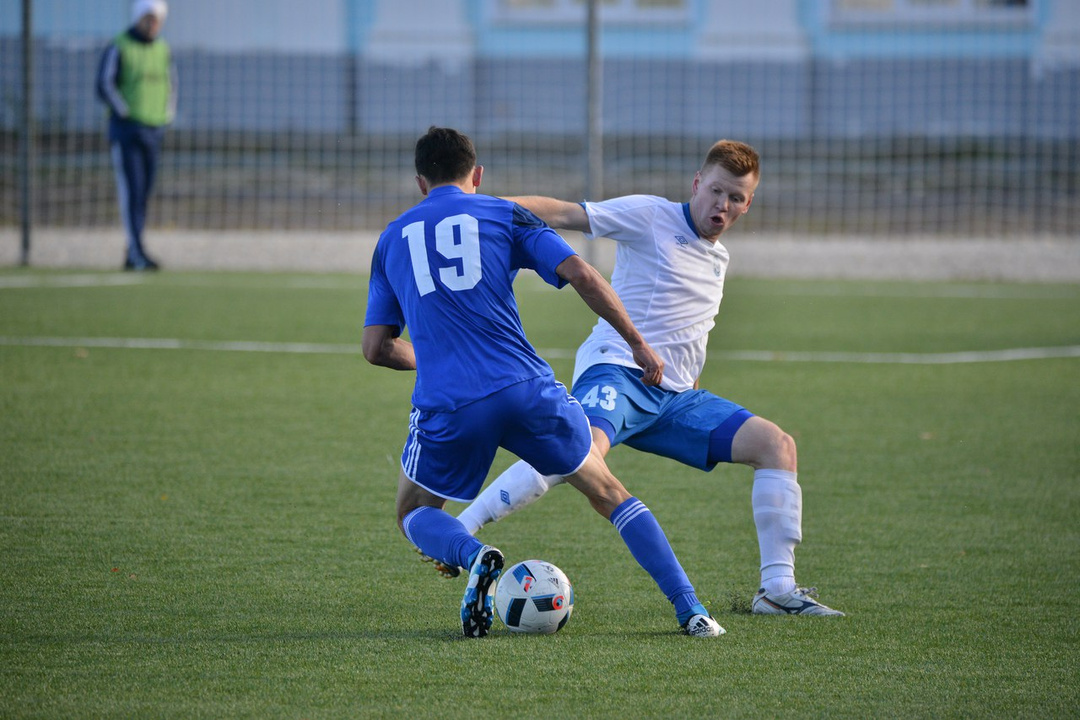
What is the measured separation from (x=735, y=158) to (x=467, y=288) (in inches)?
43.6

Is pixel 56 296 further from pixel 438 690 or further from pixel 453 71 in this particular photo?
pixel 453 71

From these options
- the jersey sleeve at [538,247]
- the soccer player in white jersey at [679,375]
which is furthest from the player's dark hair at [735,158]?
the jersey sleeve at [538,247]

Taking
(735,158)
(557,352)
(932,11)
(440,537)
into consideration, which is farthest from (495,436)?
(932,11)

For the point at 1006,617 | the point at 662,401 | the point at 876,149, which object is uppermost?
the point at 876,149

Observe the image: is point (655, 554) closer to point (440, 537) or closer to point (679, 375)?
point (440, 537)

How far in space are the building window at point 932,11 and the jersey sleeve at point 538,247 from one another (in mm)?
18516

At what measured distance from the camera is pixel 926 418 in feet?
24.4

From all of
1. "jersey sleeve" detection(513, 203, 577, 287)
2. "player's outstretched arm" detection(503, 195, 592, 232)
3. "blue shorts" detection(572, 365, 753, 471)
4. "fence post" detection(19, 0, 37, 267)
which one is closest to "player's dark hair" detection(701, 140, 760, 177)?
"player's outstretched arm" detection(503, 195, 592, 232)

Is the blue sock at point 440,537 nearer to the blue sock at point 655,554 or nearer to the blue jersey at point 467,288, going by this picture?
the blue jersey at point 467,288

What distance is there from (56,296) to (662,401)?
8.70 meters

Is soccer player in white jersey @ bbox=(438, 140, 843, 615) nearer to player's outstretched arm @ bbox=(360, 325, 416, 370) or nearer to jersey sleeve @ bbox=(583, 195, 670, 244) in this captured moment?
jersey sleeve @ bbox=(583, 195, 670, 244)

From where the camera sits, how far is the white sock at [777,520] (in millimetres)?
4141

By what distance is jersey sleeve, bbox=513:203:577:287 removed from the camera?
12.0 feet

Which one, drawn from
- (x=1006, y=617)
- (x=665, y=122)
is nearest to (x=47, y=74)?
(x=665, y=122)
